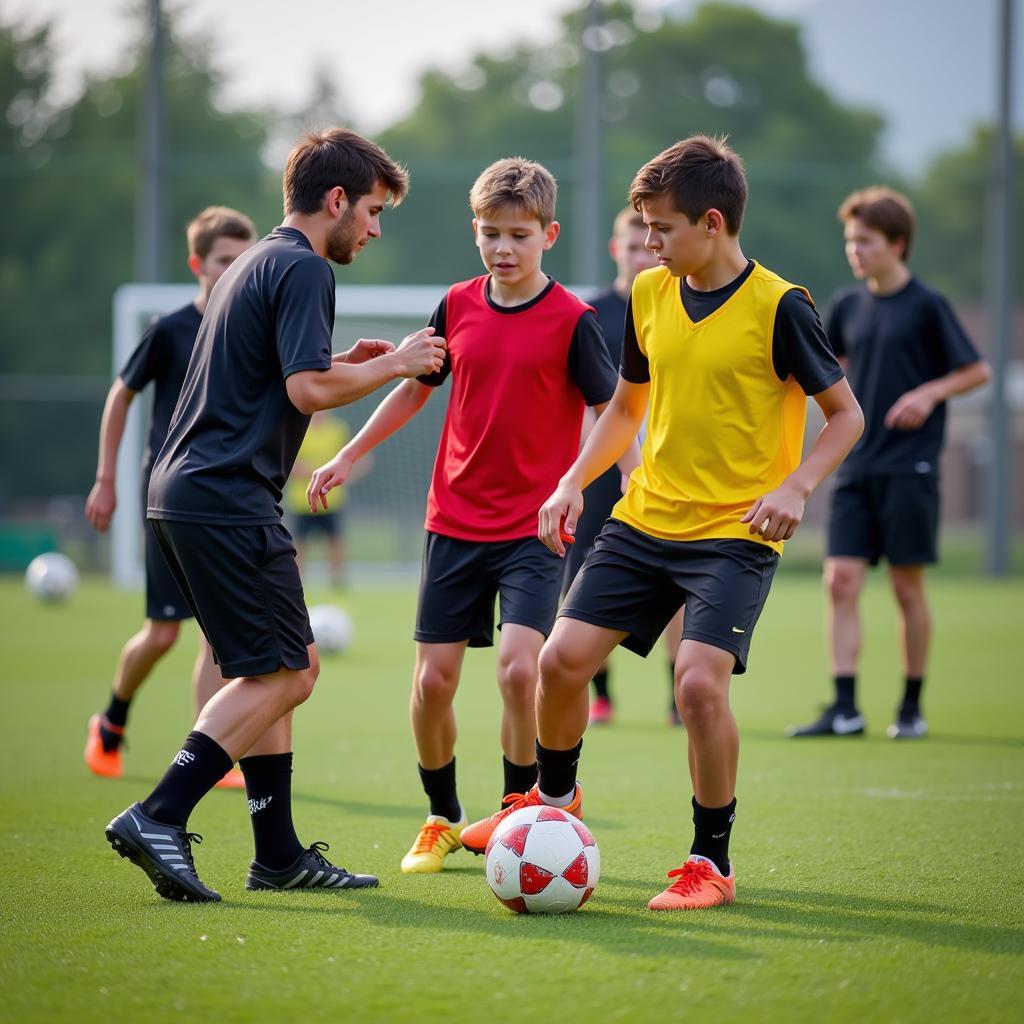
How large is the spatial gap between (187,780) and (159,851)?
7.6 inches

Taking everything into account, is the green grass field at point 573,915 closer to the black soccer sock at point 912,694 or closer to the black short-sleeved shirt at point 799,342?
the black soccer sock at point 912,694

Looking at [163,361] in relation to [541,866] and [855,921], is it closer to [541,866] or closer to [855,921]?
[541,866]

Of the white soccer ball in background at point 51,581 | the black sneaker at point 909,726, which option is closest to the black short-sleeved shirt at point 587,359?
the black sneaker at point 909,726

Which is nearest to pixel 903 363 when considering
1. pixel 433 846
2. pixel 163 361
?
pixel 163 361

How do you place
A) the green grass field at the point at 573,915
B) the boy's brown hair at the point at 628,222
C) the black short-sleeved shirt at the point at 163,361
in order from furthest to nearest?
the boy's brown hair at the point at 628,222 < the black short-sleeved shirt at the point at 163,361 < the green grass field at the point at 573,915

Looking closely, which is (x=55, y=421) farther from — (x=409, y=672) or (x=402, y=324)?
(x=409, y=672)

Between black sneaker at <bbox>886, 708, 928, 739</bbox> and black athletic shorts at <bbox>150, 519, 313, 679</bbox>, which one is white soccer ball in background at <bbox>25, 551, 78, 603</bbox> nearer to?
black sneaker at <bbox>886, 708, 928, 739</bbox>

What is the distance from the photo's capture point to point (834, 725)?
285 inches

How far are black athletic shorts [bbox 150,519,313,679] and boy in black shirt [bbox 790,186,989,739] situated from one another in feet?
12.8

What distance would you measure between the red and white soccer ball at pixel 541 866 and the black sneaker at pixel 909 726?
12.1ft

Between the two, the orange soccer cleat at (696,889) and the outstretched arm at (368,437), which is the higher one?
the outstretched arm at (368,437)

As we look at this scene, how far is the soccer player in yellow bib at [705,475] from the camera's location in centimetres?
386

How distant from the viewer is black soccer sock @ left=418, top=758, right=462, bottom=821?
15.2 feet

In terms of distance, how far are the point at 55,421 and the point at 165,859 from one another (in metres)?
20.8
